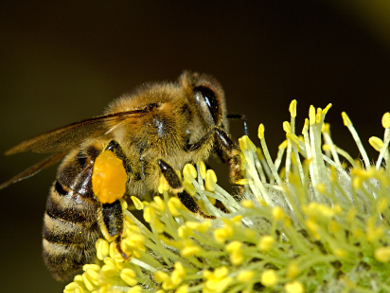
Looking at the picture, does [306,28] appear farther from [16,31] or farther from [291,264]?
[291,264]

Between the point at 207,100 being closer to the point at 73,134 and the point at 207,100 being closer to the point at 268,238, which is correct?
the point at 73,134

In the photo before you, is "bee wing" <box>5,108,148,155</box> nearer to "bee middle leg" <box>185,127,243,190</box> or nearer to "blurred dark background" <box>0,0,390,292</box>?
"bee middle leg" <box>185,127,243,190</box>

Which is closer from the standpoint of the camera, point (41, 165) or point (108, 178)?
point (108, 178)

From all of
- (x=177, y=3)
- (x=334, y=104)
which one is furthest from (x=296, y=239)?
(x=177, y=3)

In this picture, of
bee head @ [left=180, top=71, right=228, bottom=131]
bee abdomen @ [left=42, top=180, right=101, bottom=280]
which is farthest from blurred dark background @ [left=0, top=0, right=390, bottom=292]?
bee abdomen @ [left=42, top=180, right=101, bottom=280]

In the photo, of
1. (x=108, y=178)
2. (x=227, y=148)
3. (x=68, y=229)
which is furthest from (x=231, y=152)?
(x=68, y=229)
